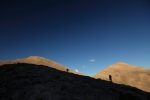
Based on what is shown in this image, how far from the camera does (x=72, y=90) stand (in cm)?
955

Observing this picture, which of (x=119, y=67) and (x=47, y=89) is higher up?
(x=119, y=67)

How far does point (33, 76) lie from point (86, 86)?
9.49ft

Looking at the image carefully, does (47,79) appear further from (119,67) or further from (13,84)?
(119,67)

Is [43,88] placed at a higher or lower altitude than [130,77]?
lower

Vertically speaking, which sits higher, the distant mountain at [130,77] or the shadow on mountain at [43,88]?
the distant mountain at [130,77]

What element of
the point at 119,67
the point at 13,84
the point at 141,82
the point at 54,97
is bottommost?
the point at 54,97

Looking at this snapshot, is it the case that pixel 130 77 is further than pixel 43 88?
Yes

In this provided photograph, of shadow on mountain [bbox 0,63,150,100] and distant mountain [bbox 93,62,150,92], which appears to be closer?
shadow on mountain [bbox 0,63,150,100]

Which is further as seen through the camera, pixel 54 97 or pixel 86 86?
pixel 86 86

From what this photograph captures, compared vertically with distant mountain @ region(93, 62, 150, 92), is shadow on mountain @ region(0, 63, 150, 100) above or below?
below

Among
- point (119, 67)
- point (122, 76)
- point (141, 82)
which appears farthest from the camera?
point (119, 67)

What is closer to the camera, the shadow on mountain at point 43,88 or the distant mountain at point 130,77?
the shadow on mountain at point 43,88

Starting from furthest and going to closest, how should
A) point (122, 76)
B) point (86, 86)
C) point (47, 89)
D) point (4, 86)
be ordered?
point (122, 76) < point (86, 86) < point (4, 86) < point (47, 89)

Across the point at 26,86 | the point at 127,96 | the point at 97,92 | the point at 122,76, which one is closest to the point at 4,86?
the point at 26,86
